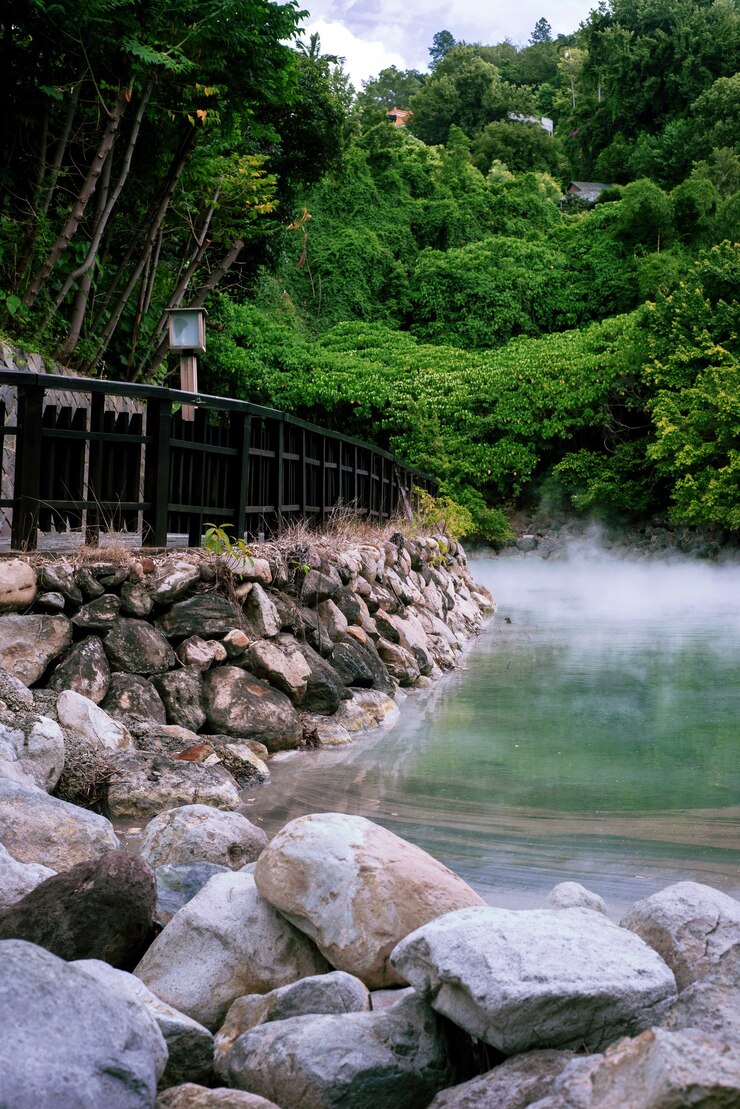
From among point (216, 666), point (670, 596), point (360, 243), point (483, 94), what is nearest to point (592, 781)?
point (216, 666)

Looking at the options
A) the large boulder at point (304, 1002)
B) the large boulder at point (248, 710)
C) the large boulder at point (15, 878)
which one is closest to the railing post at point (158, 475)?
the large boulder at point (248, 710)

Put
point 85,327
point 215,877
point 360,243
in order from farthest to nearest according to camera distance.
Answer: point 360,243, point 85,327, point 215,877

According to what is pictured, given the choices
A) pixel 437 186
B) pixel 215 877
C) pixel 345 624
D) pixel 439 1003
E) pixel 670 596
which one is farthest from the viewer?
pixel 437 186

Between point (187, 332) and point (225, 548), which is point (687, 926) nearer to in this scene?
point (225, 548)

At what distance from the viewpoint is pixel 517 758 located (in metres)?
6.65

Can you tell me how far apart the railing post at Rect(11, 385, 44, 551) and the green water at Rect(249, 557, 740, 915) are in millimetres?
2076

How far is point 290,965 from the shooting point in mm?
3211

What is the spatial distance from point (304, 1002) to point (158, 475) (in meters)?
4.84

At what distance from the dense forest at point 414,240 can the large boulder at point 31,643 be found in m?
7.17

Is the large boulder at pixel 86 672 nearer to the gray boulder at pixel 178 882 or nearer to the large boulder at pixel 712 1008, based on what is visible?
the gray boulder at pixel 178 882

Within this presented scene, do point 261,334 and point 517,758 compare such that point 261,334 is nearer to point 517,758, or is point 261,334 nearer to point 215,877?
point 517,758

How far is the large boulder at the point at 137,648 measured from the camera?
20.3 ft

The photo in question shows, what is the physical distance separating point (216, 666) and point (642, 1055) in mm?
4894

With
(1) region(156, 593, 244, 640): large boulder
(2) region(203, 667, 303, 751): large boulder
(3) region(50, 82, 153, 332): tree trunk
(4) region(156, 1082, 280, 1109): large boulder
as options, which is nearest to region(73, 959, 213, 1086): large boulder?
(4) region(156, 1082, 280, 1109): large boulder
